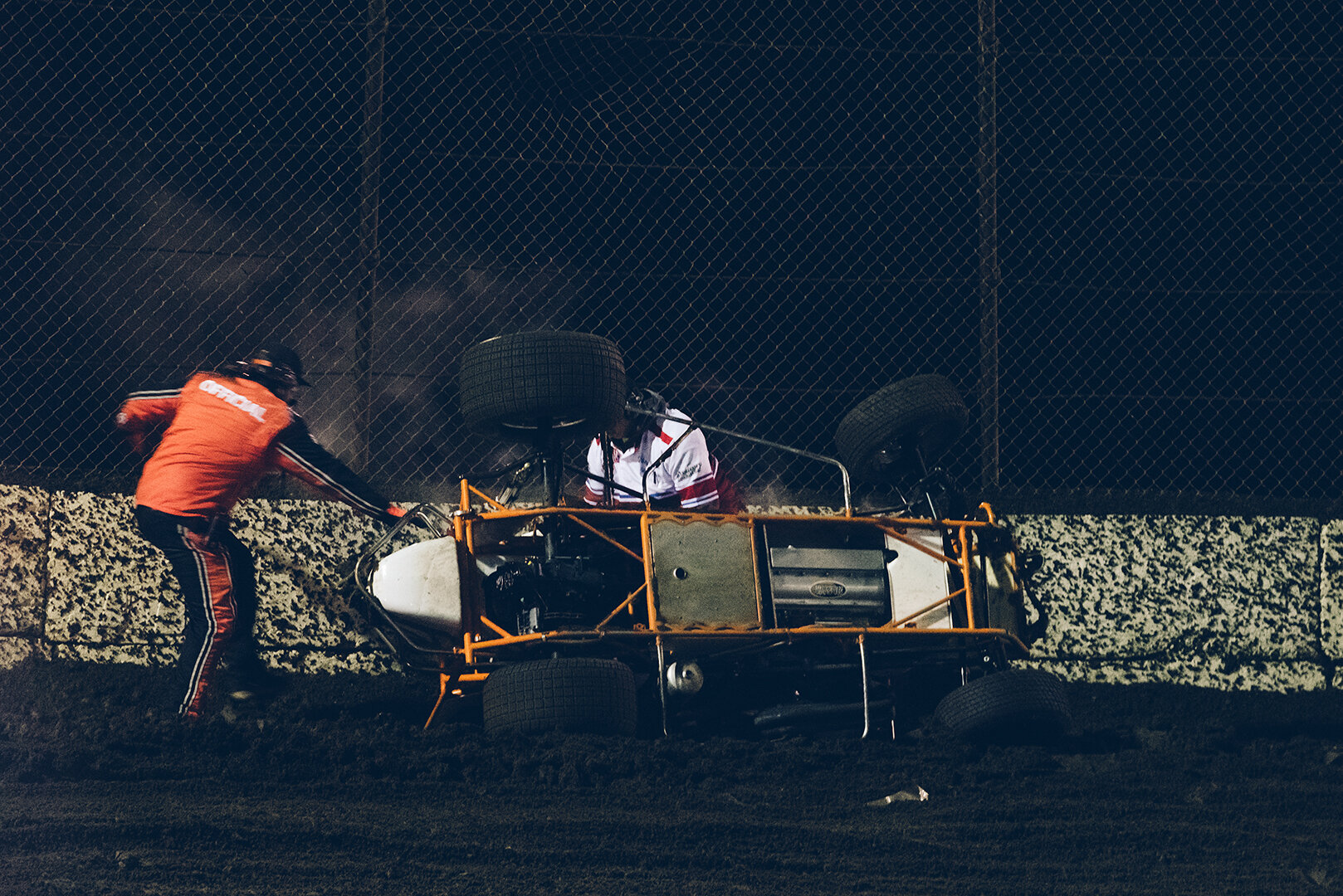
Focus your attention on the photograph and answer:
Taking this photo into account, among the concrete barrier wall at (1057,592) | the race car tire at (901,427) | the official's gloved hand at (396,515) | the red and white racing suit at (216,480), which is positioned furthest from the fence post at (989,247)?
the red and white racing suit at (216,480)

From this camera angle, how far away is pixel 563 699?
169 inches

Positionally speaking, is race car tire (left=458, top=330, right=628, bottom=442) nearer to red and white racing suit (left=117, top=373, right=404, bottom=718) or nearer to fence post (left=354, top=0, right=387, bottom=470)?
red and white racing suit (left=117, top=373, right=404, bottom=718)

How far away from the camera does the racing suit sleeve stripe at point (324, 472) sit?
5.17 m

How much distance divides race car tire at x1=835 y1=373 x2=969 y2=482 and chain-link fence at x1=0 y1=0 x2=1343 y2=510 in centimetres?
110

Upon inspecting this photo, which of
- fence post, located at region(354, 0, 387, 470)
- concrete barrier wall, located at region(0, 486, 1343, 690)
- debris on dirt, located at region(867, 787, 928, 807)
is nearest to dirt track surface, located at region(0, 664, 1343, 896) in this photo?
debris on dirt, located at region(867, 787, 928, 807)

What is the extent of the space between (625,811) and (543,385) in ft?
5.08

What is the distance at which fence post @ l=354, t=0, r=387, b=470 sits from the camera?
581 centimetres

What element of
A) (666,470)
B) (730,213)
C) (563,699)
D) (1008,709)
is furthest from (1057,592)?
(563,699)

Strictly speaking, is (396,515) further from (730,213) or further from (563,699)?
(730,213)

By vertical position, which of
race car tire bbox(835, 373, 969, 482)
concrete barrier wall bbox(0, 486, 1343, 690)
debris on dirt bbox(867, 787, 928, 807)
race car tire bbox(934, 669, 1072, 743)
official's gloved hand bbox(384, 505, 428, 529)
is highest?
race car tire bbox(835, 373, 969, 482)

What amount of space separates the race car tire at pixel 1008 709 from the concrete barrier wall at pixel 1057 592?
126 centimetres

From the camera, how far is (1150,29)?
258 inches


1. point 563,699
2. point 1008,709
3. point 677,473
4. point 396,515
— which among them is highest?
point 677,473

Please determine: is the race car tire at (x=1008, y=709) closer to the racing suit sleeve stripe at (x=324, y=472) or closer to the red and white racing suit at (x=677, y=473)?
the red and white racing suit at (x=677, y=473)
